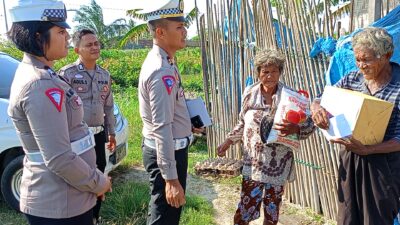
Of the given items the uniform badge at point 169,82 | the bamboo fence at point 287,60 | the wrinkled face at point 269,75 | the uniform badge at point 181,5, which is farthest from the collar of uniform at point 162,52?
the bamboo fence at point 287,60

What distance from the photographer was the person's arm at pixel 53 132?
1.67 metres

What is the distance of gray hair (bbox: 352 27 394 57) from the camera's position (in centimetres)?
219

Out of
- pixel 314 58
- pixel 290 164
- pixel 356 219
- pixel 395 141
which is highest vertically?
pixel 314 58

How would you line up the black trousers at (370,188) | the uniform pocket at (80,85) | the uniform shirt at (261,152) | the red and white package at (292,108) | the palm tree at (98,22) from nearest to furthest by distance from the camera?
1. the black trousers at (370,188)
2. the red and white package at (292,108)
3. the uniform shirt at (261,152)
4. the uniform pocket at (80,85)
5. the palm tree at (98,22)

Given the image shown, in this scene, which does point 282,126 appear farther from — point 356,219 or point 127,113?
point 127,113

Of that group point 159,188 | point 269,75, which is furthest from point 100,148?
point 269,75

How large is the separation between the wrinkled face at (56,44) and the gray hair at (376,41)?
4.93 ft

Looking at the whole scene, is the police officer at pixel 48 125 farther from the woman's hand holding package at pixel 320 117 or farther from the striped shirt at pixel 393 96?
the striped shirt at pixel 393 96

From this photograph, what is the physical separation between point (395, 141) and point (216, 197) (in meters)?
2.51

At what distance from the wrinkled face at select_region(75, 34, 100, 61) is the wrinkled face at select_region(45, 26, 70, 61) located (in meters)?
1.66

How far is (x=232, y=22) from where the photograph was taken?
15.9ft

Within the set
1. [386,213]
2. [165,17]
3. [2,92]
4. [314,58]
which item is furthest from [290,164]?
[2,92]

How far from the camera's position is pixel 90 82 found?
3.51m

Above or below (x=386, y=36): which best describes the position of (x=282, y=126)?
below
